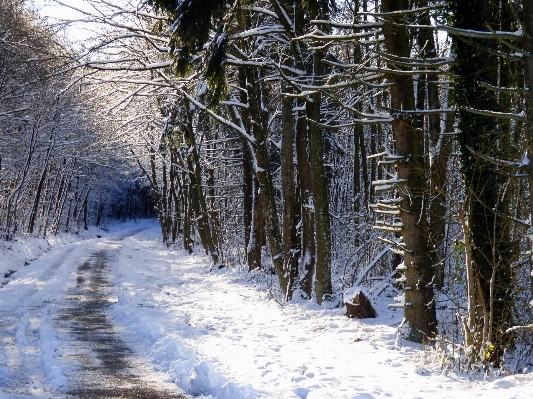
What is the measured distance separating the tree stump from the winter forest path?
4.15 m

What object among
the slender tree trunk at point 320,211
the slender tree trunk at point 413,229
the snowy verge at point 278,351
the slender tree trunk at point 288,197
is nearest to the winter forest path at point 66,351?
the snowy verge at point 278,351

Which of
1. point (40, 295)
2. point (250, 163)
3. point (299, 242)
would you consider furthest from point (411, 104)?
point (250, 163)

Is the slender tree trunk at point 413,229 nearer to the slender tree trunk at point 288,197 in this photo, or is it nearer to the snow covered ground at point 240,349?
the snow covered ground at point 240,349

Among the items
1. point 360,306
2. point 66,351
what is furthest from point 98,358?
point 360,306

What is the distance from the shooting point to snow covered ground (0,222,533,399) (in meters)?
6.25

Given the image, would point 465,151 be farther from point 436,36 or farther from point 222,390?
point 436,36

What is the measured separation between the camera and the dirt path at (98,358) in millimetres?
6477

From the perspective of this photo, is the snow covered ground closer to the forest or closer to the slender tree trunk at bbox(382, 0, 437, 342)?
the slender tree trunk at bbox(382, 0, 437, 342)

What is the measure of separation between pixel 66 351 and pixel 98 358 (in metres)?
0.65

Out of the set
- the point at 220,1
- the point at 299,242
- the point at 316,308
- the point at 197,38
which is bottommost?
the point at 316,308

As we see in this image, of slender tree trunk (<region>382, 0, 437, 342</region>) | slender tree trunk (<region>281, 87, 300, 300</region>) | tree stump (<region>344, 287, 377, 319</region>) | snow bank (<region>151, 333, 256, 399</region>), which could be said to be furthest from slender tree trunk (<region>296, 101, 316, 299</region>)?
snow bank (<region>151, 333, 256, 399</region>)

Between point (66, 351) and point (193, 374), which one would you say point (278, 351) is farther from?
point (66, 351)

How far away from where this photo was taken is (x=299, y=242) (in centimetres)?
1633

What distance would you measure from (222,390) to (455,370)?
9.27ft
